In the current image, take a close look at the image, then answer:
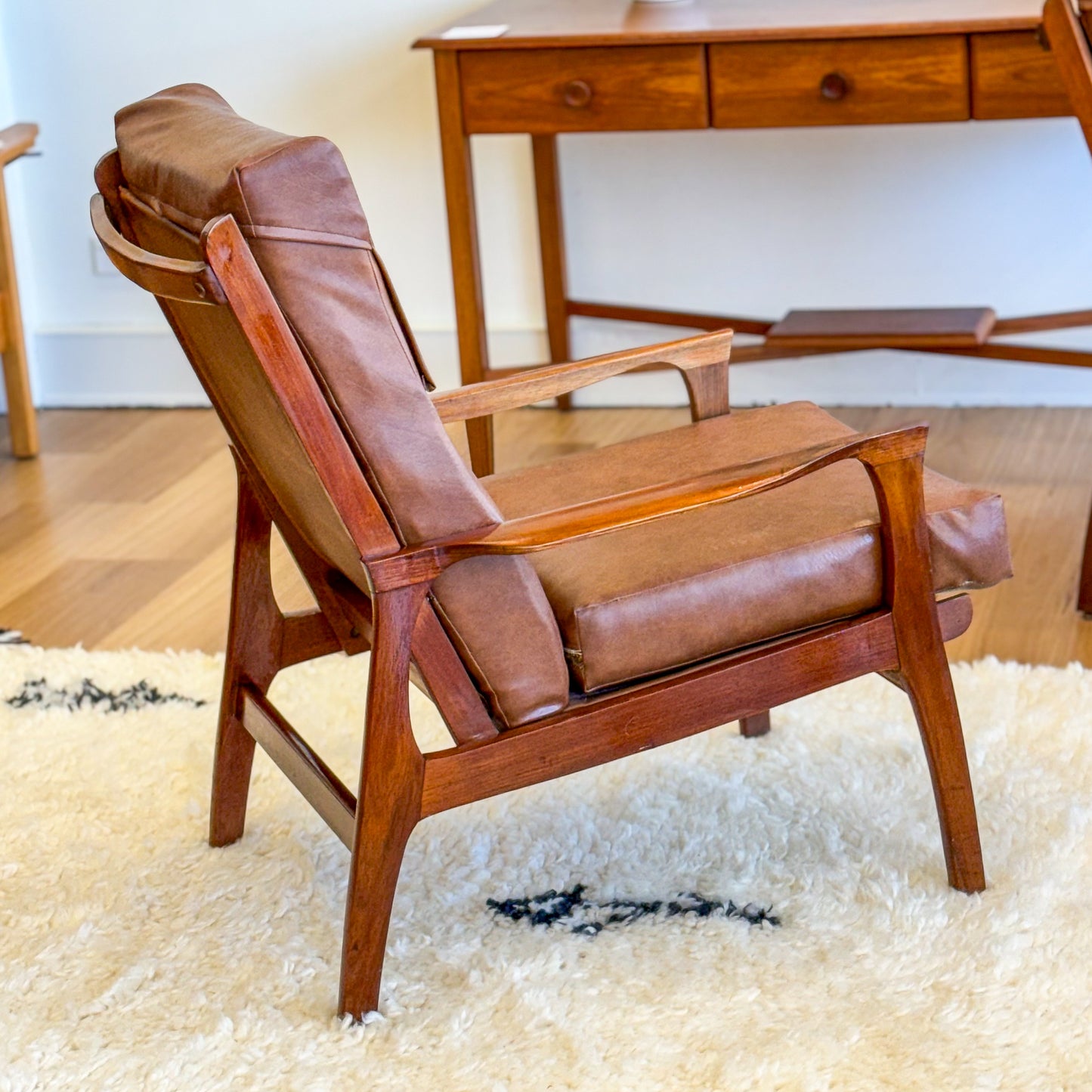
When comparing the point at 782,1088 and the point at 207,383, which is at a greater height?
the point at 207,383

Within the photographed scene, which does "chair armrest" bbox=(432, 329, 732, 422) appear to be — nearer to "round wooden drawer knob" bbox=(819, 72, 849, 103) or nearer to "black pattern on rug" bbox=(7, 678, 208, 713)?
"black pattern on rug" bbox=(7, 678, 208, 713)

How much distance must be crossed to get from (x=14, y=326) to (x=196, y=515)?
0.63 metres

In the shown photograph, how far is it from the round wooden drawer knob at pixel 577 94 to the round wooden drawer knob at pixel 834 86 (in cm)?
41

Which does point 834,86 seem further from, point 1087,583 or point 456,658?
point 456,658

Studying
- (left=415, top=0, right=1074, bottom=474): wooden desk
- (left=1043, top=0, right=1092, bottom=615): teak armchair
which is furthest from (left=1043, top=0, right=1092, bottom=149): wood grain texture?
(left=415, top=0, right=1074, bottom=474): wooden desk

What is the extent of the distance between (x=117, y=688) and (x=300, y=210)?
121 centimetres

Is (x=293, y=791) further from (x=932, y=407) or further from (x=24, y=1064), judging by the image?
(x=932, y=407)

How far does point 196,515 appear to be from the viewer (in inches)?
121

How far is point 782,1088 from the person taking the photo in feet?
4.61

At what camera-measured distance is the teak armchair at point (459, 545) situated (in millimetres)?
1327

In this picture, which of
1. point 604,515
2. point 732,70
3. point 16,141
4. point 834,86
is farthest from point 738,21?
point 604,515

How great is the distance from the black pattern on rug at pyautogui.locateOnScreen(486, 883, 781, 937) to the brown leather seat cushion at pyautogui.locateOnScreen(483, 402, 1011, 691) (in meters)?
0.32

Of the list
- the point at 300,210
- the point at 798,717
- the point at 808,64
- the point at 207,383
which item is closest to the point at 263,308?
the point at 300,210

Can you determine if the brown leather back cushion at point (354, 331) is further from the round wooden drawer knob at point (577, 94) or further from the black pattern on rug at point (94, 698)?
the round wooden drawer knob at point (577, 94)
